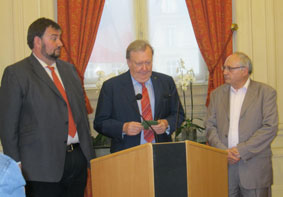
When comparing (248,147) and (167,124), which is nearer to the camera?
(167,124)

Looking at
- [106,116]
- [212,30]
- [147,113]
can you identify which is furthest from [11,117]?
[212,30]

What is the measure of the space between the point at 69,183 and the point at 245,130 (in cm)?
153

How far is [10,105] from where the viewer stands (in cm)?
241

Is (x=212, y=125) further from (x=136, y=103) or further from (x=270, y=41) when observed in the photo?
(x=270, y=41)

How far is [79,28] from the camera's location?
436cm

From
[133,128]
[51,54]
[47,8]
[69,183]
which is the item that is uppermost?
[47,8]

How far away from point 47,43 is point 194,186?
4.97 feet

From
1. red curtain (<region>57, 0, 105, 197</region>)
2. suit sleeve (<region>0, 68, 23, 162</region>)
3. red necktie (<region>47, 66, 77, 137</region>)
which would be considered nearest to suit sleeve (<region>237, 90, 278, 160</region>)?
red necktie (<region>47, 66, 77, 137</region>)

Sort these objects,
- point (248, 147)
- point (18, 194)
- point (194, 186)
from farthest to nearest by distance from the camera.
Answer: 1. point (248, 147)
2. point (194, 186)
3. point (18, 194)

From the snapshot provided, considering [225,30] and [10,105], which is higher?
[225,30]

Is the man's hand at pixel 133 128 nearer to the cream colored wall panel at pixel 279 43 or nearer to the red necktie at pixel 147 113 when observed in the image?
the red necktie at pixel 147 113

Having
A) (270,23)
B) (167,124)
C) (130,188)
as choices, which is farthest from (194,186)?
(270,23)

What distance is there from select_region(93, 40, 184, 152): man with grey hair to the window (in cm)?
173

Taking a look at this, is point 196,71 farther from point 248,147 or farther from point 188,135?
point 248,147
